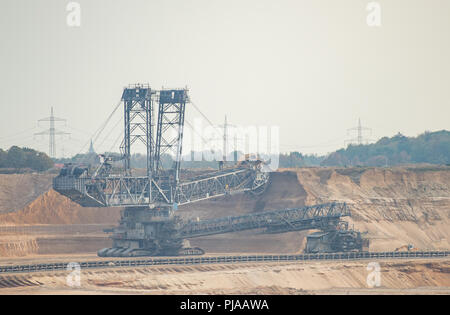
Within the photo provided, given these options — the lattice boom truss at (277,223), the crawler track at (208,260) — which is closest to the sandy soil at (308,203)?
the lattice boom truss at (277,223)

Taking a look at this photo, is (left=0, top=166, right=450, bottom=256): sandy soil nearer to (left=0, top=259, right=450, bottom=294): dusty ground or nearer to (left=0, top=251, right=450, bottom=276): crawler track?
(left=0, top=251, right=450, bottom=276): crawler track

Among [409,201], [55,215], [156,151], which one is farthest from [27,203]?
[409,201]

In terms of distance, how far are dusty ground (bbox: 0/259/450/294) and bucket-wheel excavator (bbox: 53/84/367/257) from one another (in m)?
9.64

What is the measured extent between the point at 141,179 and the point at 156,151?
5.49m

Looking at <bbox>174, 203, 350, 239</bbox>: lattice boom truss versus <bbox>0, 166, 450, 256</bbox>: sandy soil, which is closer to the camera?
<bbox>174, 203, 350, 239</bbox>: lattice boom truss

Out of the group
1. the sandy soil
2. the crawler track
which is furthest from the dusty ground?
the sandy soil

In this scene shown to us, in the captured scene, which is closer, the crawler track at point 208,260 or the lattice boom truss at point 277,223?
the crawler track at point 208,260

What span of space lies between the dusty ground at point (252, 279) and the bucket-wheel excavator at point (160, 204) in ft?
31.6

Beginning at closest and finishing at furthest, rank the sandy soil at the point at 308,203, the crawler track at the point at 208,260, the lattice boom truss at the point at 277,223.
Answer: the crawler track at the point at 208,260 → the lattice boom truss at the point at 277,223 → the sandy soil at the point at 308,203

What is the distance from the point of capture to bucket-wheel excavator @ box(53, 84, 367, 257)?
102438 millimetres

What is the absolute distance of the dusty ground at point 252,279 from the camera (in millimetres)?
82500

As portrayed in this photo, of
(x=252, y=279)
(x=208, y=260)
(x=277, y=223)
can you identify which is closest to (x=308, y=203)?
(x=277, y=223)

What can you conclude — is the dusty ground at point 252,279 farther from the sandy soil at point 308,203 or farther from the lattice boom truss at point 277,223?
the sandy soil at point 308,203
